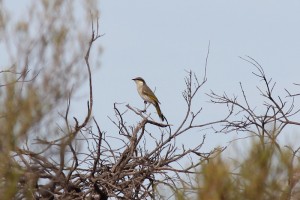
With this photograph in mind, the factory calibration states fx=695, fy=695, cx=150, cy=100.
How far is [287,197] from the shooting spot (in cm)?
373

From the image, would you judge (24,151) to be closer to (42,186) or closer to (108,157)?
(42,186)

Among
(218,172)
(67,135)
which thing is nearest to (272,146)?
(218,172)

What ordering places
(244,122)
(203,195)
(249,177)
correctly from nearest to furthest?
(203,195) → (249,177) → (244,122)

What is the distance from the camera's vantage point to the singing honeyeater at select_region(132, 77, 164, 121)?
10327 mm

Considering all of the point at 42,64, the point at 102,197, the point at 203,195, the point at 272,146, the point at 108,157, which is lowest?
the point at 203,195

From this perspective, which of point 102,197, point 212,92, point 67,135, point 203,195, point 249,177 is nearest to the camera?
point 203,195

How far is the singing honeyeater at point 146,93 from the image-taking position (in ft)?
33.9

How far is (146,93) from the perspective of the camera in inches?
429

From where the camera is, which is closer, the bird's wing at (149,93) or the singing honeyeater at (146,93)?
the singing honeyeater at (146,93)

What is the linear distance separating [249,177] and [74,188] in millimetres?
2435

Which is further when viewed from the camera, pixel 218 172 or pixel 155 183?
pixel 155 183

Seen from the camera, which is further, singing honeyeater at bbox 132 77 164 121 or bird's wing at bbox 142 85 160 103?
bird's wing at bbox 142 85 160 103

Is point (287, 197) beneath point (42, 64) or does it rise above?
beneath

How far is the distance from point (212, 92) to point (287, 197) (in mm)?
2899
